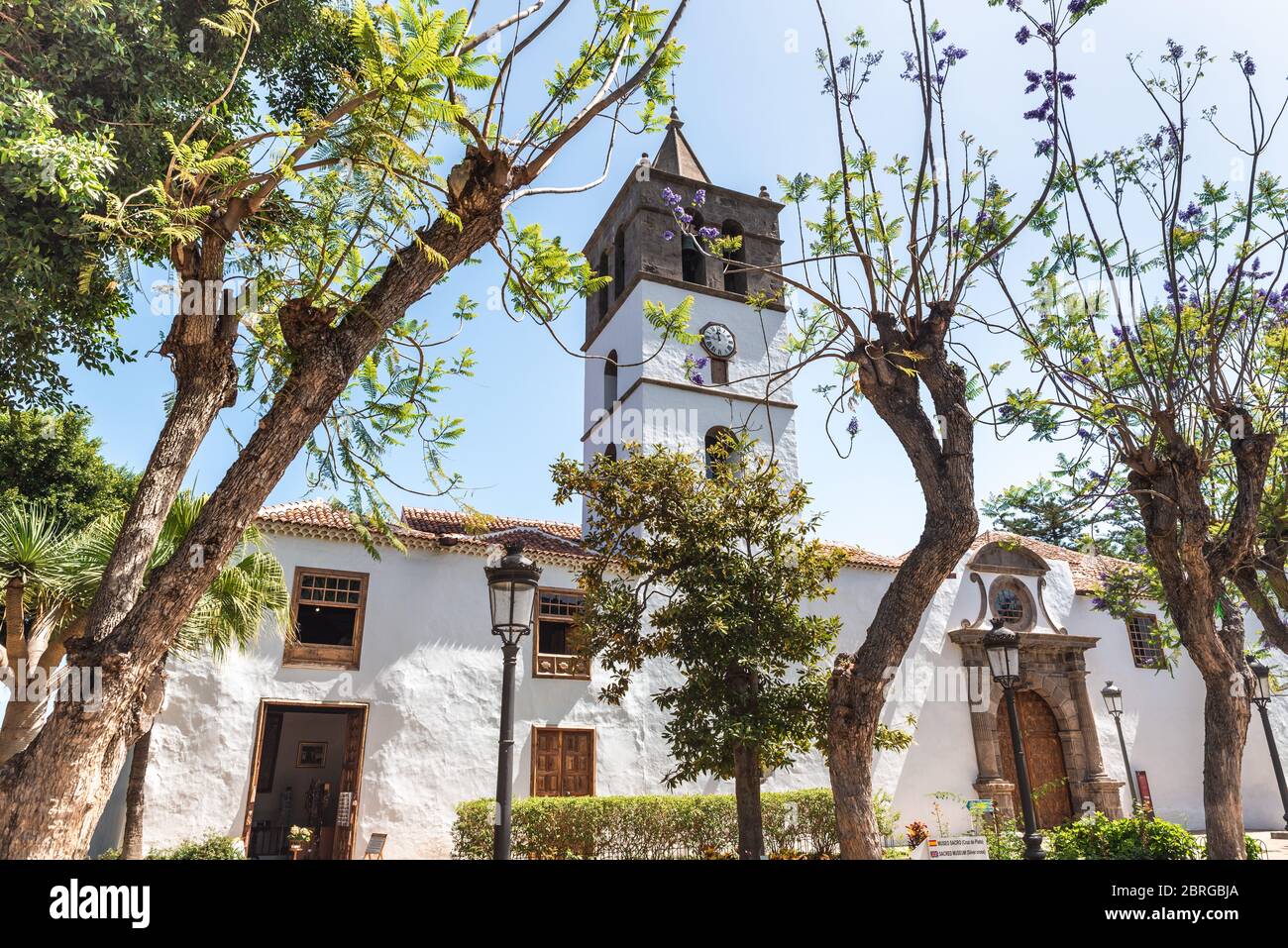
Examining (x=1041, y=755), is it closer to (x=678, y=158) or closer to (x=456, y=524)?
(x=456, y=524)

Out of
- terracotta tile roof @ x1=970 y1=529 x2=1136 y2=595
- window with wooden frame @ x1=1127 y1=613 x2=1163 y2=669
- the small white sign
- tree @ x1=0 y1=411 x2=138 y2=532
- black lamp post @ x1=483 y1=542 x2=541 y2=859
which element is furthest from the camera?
window with wooden frame @ x1=1127 y1=613 x2=1163 y2=669

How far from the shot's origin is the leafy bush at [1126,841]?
9625 millimetres

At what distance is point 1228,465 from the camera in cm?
1116

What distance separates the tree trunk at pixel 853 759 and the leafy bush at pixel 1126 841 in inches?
203

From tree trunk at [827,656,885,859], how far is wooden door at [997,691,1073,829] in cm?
1290

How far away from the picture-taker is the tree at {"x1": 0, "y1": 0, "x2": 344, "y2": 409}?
18.7ft

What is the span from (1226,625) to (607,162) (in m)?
10.3

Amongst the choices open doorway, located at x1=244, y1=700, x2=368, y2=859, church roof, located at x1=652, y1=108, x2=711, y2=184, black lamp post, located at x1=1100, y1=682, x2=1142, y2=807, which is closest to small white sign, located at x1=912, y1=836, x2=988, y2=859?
black lamp post, located at x1=1100, y1=682, x2=1142, y2=807

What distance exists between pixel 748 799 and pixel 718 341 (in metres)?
12.8

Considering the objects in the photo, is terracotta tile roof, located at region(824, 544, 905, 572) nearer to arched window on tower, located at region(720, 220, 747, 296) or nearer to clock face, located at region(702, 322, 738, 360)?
clock face, located at region(702, 322, 738, 360)

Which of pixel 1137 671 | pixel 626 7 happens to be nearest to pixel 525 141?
pixel 626 7

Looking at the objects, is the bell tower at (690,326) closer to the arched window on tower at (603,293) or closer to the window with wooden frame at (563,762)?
the arched window on tower at (603,293)

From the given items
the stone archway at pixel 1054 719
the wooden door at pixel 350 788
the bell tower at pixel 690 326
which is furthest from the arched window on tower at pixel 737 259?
the wooden door at pixel 350 788
